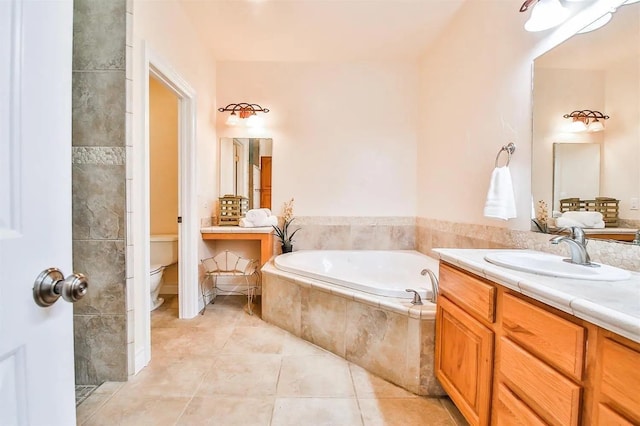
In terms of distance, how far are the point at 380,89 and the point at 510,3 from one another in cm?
151

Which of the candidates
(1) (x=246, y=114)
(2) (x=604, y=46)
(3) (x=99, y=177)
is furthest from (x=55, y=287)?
(1) (x=246, y=114)

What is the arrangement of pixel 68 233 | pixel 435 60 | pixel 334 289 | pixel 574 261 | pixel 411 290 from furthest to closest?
pixel 435 60 < pixel 334 289 < pixel 411 290 < pixel 574 261 < pixel 68 233

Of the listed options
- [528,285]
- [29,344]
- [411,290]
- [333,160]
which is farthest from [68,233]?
[333,160]

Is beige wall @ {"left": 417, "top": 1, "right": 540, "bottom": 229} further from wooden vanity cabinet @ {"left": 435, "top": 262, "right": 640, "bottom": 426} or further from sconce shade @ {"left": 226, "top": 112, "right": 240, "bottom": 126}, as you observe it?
sconce shade @ {"left": 226, "top": 112, "right": 240, "bottom": 126}

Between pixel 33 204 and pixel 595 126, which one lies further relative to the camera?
pixel 595 126

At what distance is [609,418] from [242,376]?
166 centimetres

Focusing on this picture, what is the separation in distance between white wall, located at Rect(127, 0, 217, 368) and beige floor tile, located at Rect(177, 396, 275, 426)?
22.3 inches

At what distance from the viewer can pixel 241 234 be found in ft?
9.31

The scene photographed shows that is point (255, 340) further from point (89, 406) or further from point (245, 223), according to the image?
point (245, 223)

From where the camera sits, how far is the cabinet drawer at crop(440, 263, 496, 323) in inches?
44.7

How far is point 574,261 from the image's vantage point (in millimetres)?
1240

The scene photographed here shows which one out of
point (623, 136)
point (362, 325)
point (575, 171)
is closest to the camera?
point (623, 136)

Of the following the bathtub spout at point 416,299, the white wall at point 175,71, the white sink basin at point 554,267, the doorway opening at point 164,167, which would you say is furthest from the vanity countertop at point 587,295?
the doorway opening at point 164,167

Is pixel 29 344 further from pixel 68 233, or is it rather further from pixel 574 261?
pixel 574 261
